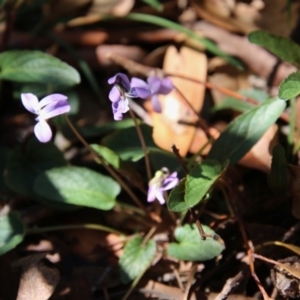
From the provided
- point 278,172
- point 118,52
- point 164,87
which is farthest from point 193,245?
point 118,52

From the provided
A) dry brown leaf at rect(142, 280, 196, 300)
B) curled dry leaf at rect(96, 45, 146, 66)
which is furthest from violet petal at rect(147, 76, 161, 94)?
curled dry leaf at rect(96, 45, 146, 66)

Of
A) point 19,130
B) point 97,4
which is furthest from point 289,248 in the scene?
point 97,4

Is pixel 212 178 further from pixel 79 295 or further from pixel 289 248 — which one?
pixel 79 295

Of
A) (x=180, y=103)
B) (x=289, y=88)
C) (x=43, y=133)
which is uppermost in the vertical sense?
(x=289, y=88)

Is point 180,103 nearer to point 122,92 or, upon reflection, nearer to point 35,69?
point 35,69

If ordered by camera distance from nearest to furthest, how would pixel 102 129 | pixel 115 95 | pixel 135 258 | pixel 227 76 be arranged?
pixel 115 95, pixel 135 258, pixel 102 129, pixel 227 76

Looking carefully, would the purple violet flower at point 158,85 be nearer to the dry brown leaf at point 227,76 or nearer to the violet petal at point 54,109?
the violet petal at point 54,109
